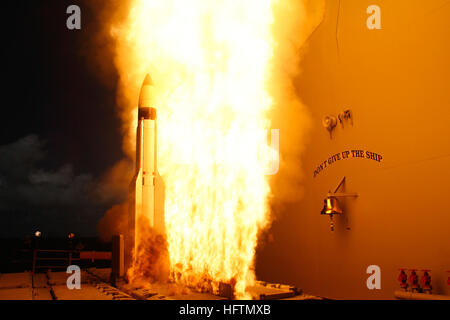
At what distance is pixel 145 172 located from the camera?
54.1 ft

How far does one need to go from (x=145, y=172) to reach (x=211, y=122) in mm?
4042

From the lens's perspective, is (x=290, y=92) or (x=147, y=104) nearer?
(x=290, y=92)

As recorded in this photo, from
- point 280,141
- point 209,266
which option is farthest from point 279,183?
point 209,266

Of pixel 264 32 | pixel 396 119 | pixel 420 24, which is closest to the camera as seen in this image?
pixel 420 24

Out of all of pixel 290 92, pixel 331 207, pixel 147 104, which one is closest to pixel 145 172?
pixel 147 104

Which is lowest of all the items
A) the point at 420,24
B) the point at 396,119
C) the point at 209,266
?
the point at 209,266

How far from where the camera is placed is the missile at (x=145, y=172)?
16109mm

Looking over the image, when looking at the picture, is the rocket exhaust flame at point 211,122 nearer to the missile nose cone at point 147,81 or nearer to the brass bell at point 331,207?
the missile nose cone at point 147,81

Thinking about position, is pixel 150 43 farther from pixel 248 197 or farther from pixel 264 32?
pixel 248 197

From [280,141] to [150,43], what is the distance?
710cm

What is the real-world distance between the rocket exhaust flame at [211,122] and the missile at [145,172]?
7.0 inches

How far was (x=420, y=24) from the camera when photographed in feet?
28.1

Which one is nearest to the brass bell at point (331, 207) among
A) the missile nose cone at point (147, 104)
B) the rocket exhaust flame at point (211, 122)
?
the rocket exhaust flame at point (211, 122)

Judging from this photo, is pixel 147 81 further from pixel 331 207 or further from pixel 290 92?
pixel 331 207
